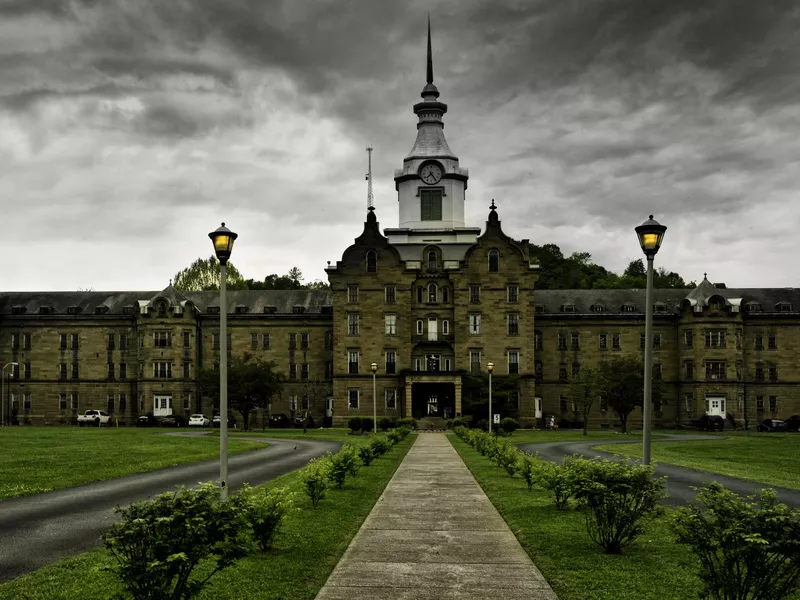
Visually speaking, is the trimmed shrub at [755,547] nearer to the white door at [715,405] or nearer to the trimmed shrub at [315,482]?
the trimmed shrub at [315,482]

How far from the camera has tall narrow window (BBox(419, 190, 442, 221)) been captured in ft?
328

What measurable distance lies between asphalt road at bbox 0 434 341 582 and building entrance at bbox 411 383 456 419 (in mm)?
49283

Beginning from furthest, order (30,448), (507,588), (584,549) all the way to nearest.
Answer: (30,448)
(584,549)
(507,588)

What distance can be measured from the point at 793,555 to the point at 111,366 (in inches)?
3759

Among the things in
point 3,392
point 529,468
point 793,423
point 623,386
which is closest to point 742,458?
point 529,468

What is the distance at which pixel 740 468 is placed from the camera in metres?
35.8

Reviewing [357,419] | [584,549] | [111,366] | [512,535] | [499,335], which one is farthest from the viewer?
[111,366]

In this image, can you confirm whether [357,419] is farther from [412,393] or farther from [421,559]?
[421,559]

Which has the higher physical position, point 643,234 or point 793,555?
point 643,234

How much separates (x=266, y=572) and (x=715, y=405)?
82685 millimetres

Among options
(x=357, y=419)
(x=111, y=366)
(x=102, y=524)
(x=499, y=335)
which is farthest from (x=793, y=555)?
(x=111, y=366)

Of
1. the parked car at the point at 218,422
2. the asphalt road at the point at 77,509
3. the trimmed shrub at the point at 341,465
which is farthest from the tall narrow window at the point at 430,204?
the trimmed shrub at the point at 341,465

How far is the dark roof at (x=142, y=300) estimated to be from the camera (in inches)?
3841

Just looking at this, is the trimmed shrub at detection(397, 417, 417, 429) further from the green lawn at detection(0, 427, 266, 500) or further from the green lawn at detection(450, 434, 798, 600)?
the green lawn at detection(450, 434, 798, 600)
